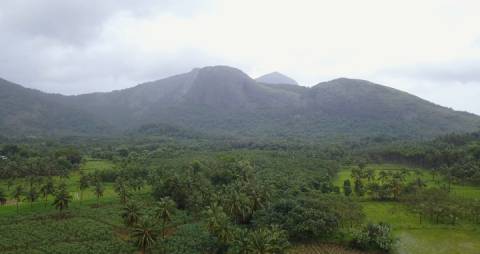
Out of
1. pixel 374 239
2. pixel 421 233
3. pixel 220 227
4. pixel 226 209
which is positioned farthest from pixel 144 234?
pixel 421 233

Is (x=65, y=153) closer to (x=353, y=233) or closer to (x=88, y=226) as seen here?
(x=88, y=226)

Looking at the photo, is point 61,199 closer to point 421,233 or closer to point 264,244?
point 264,244

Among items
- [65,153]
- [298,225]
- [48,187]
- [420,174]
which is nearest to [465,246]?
[298,225]

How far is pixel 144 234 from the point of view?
157ft

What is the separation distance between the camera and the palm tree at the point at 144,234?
47.8 m

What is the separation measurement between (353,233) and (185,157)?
8680cm

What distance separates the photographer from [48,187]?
74562 millimetres

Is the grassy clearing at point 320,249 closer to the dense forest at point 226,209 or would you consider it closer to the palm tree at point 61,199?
the dense forest at point 226,209

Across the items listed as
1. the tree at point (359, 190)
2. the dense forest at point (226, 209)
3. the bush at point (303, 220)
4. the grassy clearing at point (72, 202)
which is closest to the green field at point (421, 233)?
the dense forest at point (226, 209)

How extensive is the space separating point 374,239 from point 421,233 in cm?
1431

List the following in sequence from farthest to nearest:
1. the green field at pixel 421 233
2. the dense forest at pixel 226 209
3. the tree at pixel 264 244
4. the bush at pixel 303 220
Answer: the bush at pixel 303 220, the green field at pixel 421 233, the dense forest at pixel 226 209, the tree at pixel 264 244

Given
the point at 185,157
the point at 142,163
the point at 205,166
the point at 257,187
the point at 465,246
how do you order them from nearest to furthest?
1. the point at 465,246
2. the point at 257,187
3. the point at 205,166
4. the point at 142,163
5. the point at 185,157

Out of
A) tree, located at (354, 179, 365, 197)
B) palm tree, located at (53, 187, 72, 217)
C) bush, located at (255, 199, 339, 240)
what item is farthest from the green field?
palm tree, located at (53, 187, 72, 217)

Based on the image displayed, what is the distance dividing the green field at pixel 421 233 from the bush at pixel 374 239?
2586 millimetres
